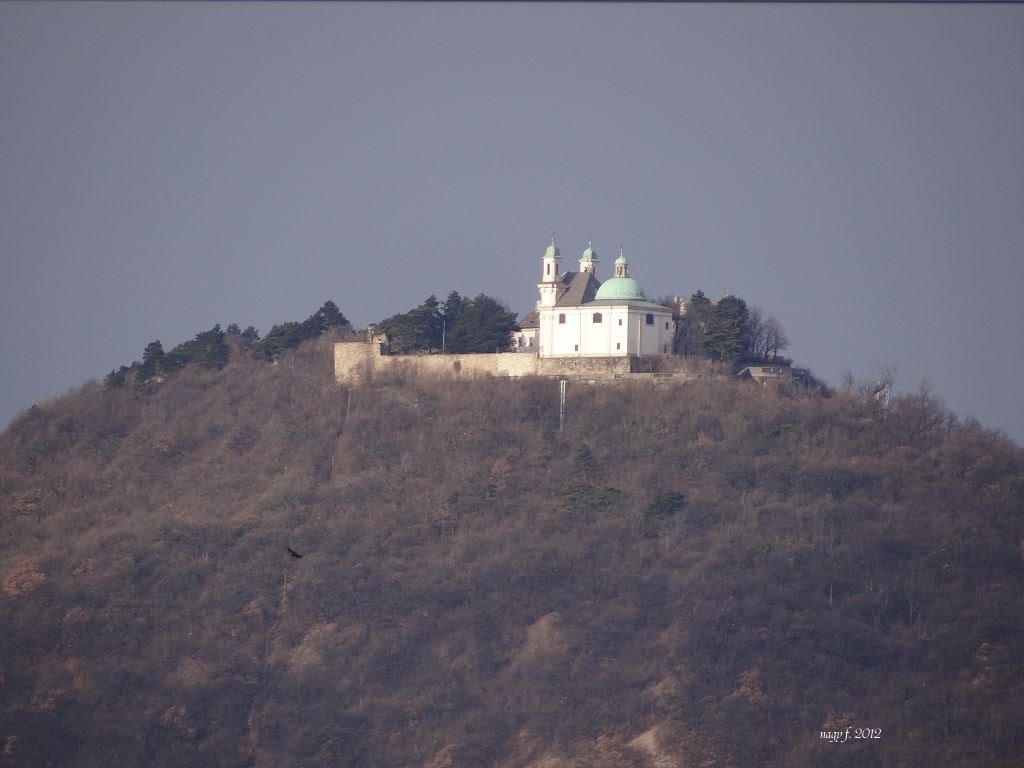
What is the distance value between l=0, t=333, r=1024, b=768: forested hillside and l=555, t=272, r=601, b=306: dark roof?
3848mm

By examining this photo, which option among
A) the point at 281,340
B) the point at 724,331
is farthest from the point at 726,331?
the point at 281,340

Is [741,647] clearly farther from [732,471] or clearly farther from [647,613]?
[732,471]

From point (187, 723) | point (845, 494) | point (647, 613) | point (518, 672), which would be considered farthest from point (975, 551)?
point (187, 723)

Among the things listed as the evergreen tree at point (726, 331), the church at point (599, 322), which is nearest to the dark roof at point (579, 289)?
the church at point (599, 322)

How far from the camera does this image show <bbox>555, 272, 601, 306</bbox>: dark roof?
244 ft

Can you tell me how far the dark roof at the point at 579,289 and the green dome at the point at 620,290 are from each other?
2.31ft

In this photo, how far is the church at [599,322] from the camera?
239 ft

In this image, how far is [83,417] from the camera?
7806 centimetres

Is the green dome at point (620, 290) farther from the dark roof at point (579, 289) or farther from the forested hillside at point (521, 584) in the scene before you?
the forested hillside at point (521, 584)

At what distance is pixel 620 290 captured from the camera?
73625 mm

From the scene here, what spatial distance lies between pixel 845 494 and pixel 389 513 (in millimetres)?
15432

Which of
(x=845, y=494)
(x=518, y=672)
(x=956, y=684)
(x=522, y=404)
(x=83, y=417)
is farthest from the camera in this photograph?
(x=83, y=417)

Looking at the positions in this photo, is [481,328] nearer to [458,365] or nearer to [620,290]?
[458,365]

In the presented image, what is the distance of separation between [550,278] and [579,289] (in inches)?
65.2
